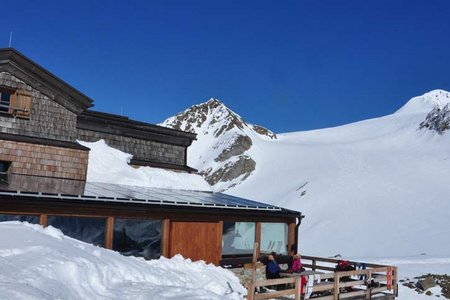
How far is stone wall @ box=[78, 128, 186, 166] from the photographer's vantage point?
23.8 meters

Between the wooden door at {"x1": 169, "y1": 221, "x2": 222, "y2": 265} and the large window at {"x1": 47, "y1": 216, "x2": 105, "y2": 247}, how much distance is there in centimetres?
248

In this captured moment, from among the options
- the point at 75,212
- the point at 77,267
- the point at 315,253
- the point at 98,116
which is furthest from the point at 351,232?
the point at 77,267

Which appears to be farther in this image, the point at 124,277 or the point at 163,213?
the point at 163,213

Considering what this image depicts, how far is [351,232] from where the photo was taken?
40.3 metres

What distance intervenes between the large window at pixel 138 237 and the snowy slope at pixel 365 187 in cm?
2199

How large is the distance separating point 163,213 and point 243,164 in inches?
2140

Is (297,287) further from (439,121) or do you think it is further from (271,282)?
(439,121)

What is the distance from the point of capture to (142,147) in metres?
25.6

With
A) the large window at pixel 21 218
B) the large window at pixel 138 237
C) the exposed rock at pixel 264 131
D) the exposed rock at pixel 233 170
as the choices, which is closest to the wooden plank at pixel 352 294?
the large window at pixel 138 237

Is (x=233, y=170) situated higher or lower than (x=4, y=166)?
higher

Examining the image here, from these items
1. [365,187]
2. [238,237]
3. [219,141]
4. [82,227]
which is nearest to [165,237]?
[82,227]

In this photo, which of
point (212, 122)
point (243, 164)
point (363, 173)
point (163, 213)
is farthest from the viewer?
point (212, 122)

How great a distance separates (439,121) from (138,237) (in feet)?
196

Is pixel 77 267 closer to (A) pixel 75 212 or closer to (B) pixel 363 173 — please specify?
(A) pixel 75 212
